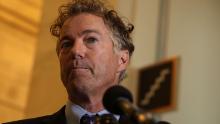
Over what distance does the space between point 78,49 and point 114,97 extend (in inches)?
28.6

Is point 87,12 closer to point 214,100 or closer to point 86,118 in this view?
point 86,118

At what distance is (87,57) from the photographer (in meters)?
2.23

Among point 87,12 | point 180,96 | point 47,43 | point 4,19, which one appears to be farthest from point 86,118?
point 4,19

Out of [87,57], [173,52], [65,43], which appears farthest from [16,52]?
[87,57]

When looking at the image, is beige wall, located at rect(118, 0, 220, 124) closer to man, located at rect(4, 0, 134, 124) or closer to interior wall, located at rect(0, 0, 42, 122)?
man, located at rect(4, 0, 134, 124)

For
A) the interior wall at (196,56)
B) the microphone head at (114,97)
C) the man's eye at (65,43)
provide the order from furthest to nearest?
the interior wall at (196,56) < the man's eye at (65,43) < the microphone head at (114,97)

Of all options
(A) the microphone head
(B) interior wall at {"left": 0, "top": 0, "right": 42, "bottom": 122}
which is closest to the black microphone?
(A) the microphone head

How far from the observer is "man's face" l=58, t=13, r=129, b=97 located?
219 cm

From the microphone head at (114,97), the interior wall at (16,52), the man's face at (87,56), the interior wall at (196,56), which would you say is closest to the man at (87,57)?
the man's face at (87,56)

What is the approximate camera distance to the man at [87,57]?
220 centimetres

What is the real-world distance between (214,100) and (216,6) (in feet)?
1.98

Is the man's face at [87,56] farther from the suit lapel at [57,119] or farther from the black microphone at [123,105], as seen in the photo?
the black microphone at [123,105]

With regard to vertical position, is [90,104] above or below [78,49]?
below

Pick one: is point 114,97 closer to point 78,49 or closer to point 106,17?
point 78,49
